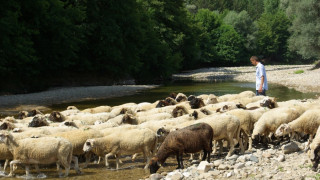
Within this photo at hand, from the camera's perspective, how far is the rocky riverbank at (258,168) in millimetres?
9086

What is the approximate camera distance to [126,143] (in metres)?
11.8

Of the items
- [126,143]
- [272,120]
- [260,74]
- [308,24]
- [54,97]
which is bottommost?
[54,97]

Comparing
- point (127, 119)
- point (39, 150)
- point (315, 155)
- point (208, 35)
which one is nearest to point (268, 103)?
point (127, 119)

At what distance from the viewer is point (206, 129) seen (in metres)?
11.2

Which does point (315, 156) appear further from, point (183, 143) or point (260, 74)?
point (260, 74)

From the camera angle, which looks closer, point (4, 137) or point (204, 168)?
point (204, 168)

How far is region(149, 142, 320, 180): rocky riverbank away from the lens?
9086 millimetres

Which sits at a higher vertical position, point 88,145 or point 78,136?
point 78,136

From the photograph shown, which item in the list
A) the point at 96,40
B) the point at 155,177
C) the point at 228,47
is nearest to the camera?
the point at 155,177

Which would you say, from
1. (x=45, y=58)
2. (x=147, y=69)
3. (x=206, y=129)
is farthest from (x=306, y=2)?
(x=206, y=129)

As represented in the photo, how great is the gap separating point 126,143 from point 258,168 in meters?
3.92

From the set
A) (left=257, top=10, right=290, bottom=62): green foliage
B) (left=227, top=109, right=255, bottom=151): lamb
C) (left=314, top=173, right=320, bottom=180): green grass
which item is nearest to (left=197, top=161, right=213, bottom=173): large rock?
(left=314, top=173, right=320, bottom=180): green grass

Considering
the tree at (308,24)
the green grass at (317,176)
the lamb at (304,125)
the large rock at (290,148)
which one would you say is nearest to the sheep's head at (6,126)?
the lamb at (304,125)

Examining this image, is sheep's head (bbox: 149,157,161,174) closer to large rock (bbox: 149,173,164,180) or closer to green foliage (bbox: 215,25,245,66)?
large rock (bbox: 149,173,164,180)
